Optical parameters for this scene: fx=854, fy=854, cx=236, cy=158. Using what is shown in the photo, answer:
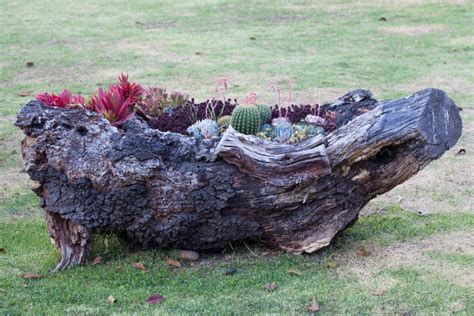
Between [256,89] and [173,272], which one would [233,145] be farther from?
[256,89]

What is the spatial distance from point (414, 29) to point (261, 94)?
204 inches

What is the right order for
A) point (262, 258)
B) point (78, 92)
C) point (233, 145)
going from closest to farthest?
point (233, 145)
point (262, 258)
point (78, 92)

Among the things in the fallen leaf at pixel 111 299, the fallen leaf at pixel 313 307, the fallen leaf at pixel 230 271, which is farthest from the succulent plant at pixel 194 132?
the fallen leaf at pixel 313 307

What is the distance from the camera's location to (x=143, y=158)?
18.1 ft

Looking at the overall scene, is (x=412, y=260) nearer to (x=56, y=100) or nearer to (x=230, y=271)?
(x=230, y=271)

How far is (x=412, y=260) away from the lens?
18.9 feet

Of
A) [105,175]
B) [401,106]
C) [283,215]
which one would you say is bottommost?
[283,215]

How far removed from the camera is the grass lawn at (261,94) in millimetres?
5254

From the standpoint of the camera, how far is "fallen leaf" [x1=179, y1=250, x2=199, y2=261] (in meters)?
5.82

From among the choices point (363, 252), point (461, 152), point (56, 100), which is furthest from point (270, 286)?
point (461, 152)

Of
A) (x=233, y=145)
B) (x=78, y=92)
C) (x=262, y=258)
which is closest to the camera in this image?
(x=233, y=145)

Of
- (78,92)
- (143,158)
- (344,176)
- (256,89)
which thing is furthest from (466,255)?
(78,92)

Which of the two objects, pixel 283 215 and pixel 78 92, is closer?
pixel 283 215

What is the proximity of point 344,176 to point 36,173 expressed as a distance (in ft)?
6.70
